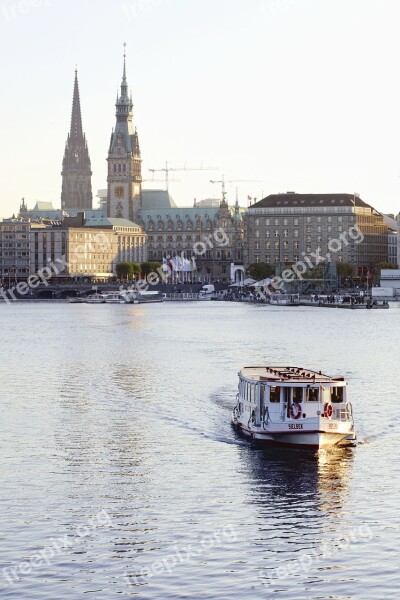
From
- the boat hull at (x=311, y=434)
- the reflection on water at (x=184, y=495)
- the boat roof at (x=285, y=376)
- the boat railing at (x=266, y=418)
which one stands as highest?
the boat roof at (x=285, y=376)

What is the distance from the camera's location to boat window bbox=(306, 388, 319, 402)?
42188 mm

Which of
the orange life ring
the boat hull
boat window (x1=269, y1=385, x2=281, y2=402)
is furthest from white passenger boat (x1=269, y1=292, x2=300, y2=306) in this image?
the orange life ring

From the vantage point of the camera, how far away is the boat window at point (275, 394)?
42469 millimetres

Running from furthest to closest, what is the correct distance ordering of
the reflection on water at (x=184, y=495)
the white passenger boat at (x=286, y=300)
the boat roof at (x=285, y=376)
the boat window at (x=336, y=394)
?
the white passenger boat at (x=286, y=300) < the boat roof at (x=285, y=376) < the boat window at (x=336, y=394) < the reflection on water at (x=184, y=495)

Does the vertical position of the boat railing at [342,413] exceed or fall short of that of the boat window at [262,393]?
it falls short

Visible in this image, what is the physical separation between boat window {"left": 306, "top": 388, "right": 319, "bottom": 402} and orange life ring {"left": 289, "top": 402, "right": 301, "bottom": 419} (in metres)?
0.41

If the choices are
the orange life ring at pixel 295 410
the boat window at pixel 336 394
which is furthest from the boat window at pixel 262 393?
the boat window at pixel 336 394

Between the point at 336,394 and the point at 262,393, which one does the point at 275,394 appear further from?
the point at 336,394

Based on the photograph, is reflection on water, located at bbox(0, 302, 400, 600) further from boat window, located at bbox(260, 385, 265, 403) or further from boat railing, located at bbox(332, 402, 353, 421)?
boat window, located at bbox(260, 385, 265, 403)

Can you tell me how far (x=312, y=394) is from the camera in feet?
139

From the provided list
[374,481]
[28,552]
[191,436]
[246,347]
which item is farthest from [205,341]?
[28,552]

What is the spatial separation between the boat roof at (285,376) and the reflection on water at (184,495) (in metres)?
2.06

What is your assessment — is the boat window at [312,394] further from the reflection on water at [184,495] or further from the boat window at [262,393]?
the reflection on water at [184,495]

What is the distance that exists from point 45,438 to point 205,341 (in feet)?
174
